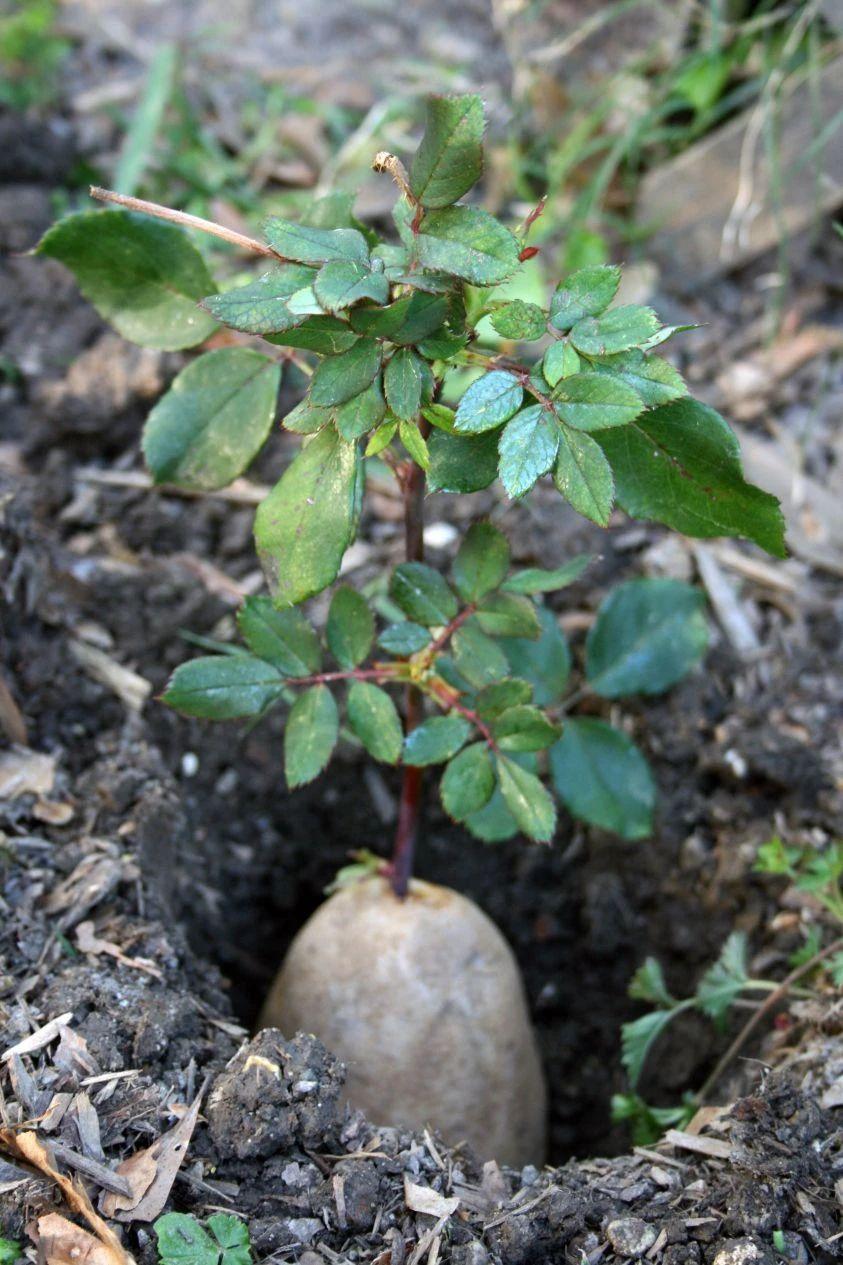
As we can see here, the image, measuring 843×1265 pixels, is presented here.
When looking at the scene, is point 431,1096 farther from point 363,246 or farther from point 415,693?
point 363,246

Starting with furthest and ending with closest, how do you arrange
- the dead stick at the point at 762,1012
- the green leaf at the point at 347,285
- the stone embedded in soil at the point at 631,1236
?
the dead stick at the point at 762,1012
the stone embedded in soil at the point at 631,1236
the green leaf at the point at 347,285

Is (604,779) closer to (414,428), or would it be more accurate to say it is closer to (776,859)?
(776,859)

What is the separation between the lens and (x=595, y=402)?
108cm

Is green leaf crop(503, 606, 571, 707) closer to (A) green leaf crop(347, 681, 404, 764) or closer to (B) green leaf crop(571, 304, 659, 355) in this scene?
(A) green leaf crop(347, 681, 404, 764)

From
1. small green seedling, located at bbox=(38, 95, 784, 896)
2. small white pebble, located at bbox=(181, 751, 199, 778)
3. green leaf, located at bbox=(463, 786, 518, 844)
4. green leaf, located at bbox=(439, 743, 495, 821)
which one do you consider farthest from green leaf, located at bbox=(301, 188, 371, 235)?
small white pebble, located at bbox=(181, 751, 199, 778)

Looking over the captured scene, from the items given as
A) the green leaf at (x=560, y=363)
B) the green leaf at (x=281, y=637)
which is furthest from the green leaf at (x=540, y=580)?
the green leaf at (x=560, y=363)

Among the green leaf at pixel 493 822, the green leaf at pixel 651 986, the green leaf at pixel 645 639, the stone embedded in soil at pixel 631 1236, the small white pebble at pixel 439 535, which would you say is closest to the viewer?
the stone embedded in soil at pixel 631 1236

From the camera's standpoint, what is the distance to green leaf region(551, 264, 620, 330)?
112 cm

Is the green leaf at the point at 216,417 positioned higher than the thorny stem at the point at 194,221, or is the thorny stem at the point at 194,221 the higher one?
the thorny stem at the point at 194,221

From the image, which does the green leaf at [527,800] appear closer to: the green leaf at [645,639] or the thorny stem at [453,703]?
the thorny stem at [453,703]

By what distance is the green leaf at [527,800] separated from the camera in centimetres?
136

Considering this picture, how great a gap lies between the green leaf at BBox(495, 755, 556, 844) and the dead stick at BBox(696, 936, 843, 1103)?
1.46 feet

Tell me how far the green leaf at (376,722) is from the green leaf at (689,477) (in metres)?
0.38

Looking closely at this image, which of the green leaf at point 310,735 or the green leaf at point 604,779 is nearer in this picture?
the green leaf at point 310,735
